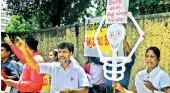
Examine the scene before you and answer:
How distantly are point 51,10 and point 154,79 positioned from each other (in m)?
15.2

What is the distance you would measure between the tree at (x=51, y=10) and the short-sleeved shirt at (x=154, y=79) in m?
14.6

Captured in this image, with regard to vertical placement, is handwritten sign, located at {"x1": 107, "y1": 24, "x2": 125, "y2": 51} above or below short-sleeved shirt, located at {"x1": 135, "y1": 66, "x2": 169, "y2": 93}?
above

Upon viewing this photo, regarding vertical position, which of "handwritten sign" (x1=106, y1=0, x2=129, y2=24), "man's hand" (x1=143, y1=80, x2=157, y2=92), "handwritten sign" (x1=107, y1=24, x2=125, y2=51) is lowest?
"man's hand" (x1=143, y1=80, x2=157, y2=92)

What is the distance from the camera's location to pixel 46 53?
10.2 meters

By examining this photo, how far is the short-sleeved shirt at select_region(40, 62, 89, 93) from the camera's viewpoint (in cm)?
408

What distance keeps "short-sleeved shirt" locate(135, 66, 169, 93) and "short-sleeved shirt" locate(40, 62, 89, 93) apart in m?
0.50

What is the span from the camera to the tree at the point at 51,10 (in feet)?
60.9

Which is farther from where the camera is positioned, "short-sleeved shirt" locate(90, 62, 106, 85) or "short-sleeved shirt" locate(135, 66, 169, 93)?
"short-sleeved shirt" locate(90, 62, 106, 85)

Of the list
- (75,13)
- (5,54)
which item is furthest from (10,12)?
(5,54)

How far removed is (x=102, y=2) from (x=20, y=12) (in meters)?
3.68

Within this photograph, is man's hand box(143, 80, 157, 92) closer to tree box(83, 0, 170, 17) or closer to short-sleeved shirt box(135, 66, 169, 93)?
short-sleeved shirt box(135, 66, 169, 93)

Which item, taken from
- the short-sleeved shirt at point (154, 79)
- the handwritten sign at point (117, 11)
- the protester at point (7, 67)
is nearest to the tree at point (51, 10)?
the protester at point (7, 67)

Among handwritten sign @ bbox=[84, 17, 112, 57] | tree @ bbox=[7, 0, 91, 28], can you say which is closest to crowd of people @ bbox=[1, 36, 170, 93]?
A: handwritten sign @ bbox=[84, 17, 112, 57]

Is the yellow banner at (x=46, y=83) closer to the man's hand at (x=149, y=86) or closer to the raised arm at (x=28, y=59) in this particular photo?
the raised arm at (x=28, y=59)
